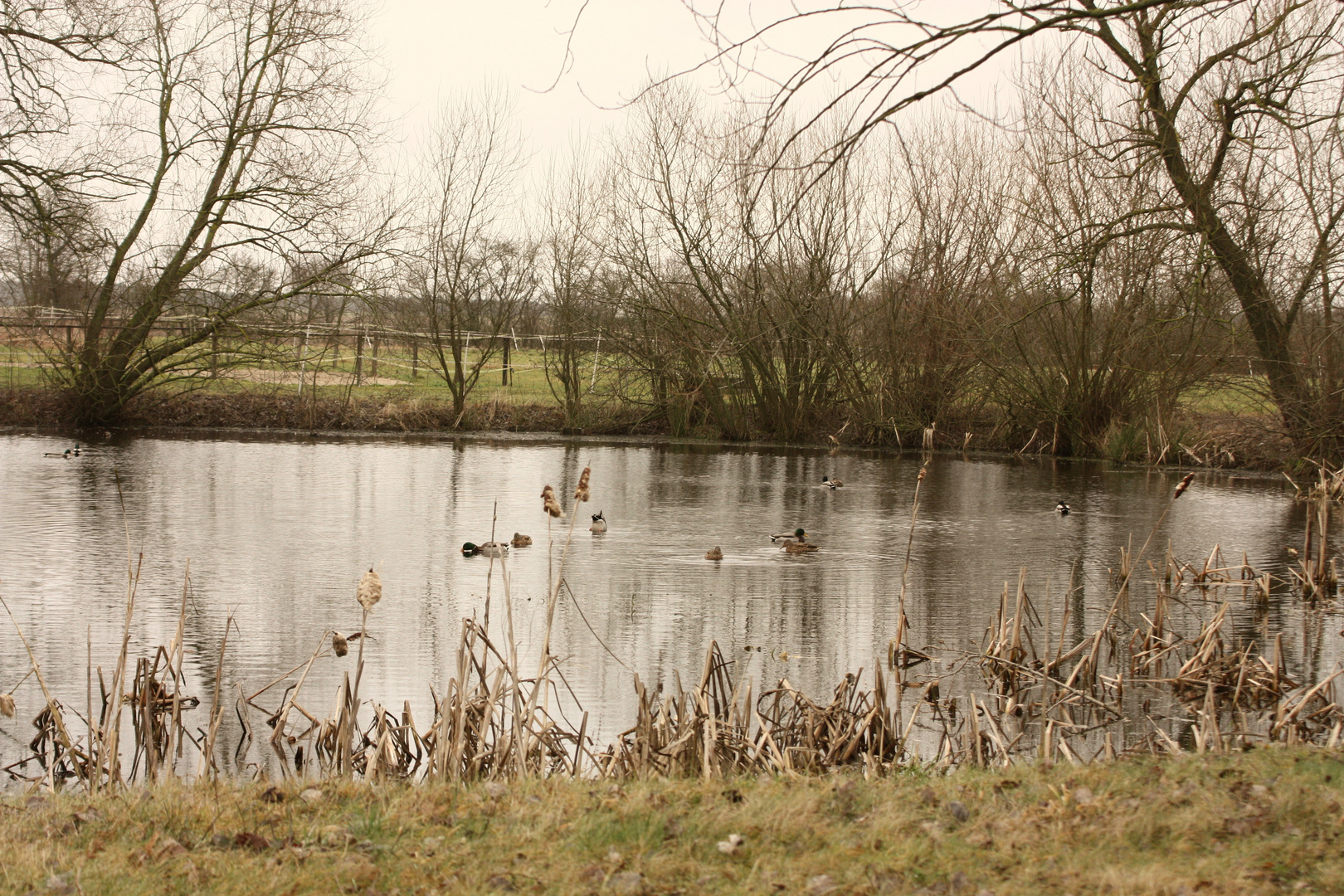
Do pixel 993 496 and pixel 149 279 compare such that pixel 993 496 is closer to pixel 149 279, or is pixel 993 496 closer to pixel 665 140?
pixel 665 140

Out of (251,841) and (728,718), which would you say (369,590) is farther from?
(728,718)

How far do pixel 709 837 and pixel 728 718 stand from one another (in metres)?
1.85

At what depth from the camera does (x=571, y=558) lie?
36.3 feet

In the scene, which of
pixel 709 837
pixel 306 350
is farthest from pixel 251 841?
pixel 306 350

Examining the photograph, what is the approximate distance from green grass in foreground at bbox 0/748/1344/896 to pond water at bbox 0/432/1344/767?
157 centimetres

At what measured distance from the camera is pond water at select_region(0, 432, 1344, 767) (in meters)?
7.27

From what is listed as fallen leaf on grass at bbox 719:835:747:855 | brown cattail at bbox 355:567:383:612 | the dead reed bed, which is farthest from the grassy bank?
fallen leaf on grass at bbox 719:835:747:855

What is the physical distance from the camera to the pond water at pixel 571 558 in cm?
727

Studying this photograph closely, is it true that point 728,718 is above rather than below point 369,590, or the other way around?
below

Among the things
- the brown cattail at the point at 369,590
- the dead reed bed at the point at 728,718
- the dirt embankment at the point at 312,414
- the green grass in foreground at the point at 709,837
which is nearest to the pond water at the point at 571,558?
the dead reed bed at the point at 728,718

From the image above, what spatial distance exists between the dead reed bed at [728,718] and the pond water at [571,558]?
281 mm

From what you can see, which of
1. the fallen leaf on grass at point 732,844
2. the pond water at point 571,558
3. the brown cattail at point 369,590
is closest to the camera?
the fallen leaf on grass at point 732,844

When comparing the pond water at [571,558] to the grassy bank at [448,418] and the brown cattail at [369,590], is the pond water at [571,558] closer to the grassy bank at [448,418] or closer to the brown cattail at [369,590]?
the brown cattail at [369,590]

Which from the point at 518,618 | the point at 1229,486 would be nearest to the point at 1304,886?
the point at 518,618
